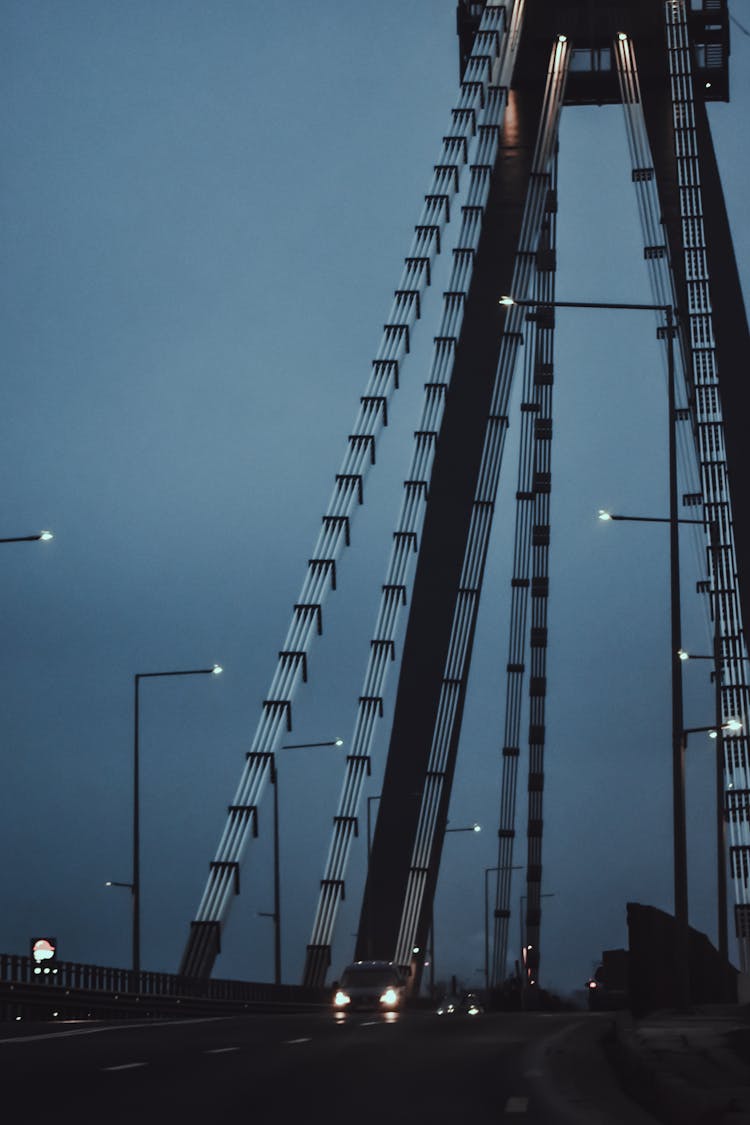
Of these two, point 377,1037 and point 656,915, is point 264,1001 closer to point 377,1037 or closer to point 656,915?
point 656,915

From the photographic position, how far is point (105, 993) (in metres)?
41.9

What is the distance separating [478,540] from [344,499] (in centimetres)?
633

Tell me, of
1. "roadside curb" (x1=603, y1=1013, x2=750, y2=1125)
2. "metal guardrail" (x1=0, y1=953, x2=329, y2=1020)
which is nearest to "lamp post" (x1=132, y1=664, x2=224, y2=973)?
"metal guardrail" (x1=0, y1=953, x2=329, y2=1020)

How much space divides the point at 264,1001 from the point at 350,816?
5.57m

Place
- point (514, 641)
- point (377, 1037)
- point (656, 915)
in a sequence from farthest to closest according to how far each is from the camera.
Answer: point (514, 641), point (656, 915), point (377, 1037)

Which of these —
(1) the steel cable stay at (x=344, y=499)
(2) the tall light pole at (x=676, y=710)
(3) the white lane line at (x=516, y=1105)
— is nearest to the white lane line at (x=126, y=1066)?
(3) the white lane line at (x=516, y=1105)

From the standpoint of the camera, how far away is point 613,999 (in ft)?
178

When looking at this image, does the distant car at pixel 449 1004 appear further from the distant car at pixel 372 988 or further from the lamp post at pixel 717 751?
the distant car at pixel 372 988

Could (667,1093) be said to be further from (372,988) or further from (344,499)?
(344,499)

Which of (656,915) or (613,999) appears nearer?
(656,915)

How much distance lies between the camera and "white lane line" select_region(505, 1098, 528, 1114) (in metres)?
13.9

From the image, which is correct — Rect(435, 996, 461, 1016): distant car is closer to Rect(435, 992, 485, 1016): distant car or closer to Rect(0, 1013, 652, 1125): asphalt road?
Rect(435, 992, 485, 1016): distant car

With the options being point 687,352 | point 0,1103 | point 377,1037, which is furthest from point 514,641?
point 0,1103

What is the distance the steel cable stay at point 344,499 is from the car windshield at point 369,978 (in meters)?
3.75
